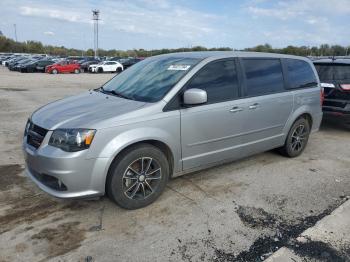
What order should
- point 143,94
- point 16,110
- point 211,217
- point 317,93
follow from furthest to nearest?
point 16,110 < point 317,93 < point 143,94 < point 211,217

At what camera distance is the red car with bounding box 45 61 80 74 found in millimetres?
34656

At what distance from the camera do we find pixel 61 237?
10.6 feet

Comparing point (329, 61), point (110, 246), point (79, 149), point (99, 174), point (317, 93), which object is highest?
point (329, 61)

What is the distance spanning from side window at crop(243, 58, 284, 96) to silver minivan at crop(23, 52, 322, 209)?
16mm

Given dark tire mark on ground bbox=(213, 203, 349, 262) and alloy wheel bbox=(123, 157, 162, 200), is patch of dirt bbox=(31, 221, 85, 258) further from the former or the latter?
dark tire mark on ground bbox=(213, 203, 349, 262)

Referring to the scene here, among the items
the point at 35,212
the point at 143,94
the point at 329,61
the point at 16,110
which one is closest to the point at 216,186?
the point at 143,94

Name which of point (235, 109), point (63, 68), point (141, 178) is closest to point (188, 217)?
point (141, 178)

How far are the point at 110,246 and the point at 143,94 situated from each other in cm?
181

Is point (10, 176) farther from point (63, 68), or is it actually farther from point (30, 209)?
point (63, 68)

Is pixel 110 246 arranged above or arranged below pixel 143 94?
below

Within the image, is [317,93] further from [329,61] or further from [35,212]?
[35,212]

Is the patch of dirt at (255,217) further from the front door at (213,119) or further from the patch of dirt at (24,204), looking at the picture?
the patch of dirt at (24,204)

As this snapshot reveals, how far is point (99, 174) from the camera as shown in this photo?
133 inches

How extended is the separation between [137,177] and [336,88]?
17.9 ft
